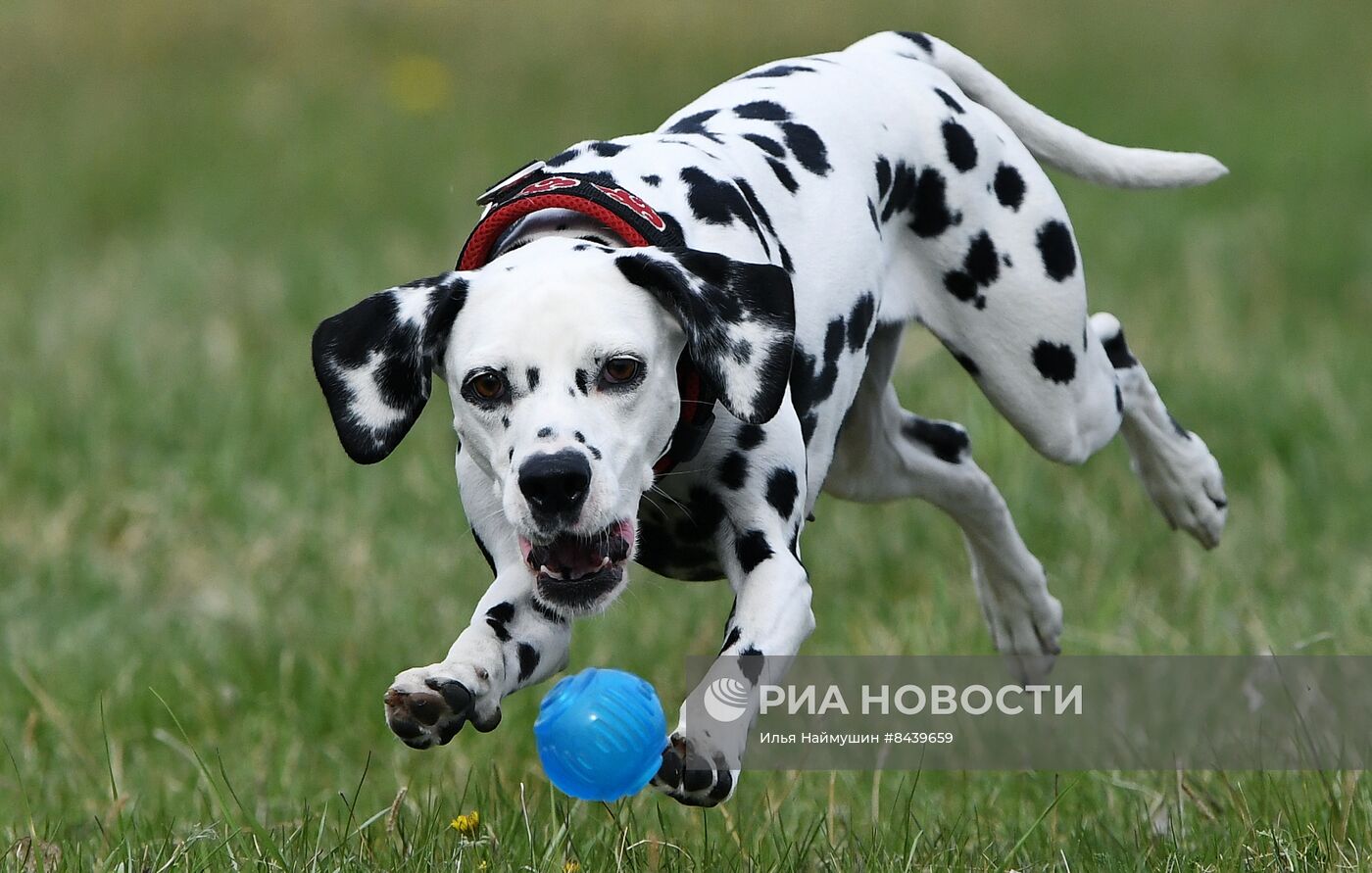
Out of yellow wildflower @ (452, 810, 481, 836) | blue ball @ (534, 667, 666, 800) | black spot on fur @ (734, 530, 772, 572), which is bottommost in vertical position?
yellow wildflower @ (452, 810, 481, 836)

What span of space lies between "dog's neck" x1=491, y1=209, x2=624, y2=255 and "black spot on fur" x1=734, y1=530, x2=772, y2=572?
0.63 m

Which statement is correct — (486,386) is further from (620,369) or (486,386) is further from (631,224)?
(631,224)

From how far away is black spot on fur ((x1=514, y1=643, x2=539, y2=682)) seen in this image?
12.9 ft

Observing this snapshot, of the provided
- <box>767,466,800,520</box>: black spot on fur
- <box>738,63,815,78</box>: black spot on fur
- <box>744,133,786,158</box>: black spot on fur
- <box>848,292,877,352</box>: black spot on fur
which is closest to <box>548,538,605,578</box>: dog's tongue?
<box>767,466,800,520</box>: black spot on fur

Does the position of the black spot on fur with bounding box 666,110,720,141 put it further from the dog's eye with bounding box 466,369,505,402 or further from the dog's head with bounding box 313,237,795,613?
the dog's eye with bounding box 466,369,505,402

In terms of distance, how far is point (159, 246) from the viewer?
11.1 m

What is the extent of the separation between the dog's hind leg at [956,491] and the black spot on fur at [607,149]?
50.5 inches

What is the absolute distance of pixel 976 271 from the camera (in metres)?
4.95

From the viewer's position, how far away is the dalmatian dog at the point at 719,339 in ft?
11.8

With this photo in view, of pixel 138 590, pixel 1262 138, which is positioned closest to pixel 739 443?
pixel 138 590

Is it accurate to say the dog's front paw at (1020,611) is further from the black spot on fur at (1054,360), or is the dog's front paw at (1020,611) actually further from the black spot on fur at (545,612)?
the black spot on fur at (545,612)

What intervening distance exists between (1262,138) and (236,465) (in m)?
7.98

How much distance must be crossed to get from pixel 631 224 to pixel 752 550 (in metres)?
0.68

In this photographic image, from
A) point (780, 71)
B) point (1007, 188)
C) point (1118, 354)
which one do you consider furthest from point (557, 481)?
point (1118, 354)
